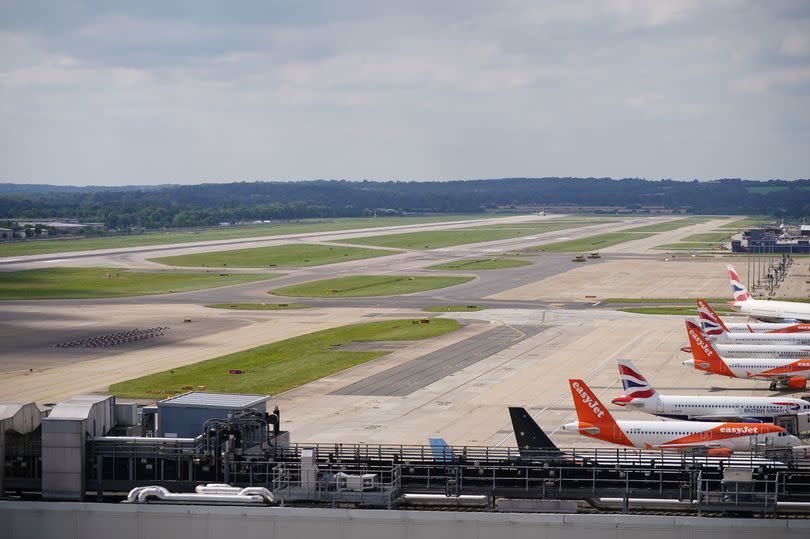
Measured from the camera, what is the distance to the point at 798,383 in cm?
8956

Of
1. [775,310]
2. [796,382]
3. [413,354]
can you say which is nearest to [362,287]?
[413,354]

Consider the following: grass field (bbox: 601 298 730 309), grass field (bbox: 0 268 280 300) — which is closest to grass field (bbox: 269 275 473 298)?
grass field (bbox: 0 268 280 300)

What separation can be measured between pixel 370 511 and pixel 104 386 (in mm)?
67107

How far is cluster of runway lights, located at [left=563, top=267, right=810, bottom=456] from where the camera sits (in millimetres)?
64250

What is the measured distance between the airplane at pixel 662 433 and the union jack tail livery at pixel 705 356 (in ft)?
87.2

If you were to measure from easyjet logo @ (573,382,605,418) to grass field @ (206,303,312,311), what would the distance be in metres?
93.5

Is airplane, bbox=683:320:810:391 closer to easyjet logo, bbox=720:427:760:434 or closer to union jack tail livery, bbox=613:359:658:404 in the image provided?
union jack tail livery, bbox=613:359:658:404

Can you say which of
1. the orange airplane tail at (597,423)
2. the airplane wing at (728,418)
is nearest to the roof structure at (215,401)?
the orange airplane tail at (597,423)

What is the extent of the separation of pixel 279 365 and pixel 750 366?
43530 mm

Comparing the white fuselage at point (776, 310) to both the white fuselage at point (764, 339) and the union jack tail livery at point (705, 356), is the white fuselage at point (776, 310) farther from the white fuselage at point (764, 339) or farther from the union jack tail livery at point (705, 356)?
the union jack tail livery at point (705, 356)

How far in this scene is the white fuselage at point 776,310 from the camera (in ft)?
428

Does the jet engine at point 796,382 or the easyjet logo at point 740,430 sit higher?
the easyjet logo at point 740,430

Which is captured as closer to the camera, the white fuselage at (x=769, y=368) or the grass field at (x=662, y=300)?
the white fuselage at (x=769, y=368)

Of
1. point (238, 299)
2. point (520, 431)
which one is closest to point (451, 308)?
point (238, 299)
